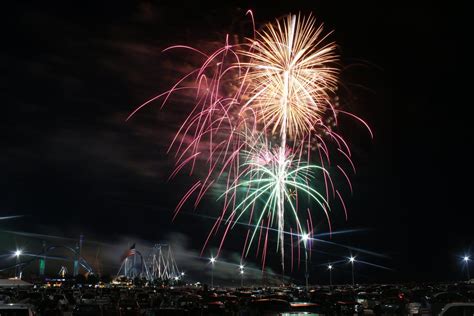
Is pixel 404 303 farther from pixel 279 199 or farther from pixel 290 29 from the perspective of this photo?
pixel 290 29

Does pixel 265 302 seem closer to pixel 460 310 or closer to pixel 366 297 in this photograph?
pixel 460 310

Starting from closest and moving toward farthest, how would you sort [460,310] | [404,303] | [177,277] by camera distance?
[460,310] → [404,303] → [177,277]

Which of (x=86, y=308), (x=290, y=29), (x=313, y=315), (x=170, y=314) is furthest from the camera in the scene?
(x=290, y=29)

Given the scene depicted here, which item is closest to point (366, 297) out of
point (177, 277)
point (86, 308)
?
point (86, 308)

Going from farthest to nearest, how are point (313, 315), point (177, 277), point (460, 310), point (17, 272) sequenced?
1. point (177, 277)
2. point (17, 272)
3. point (460, 310)
4. point (313, 315)

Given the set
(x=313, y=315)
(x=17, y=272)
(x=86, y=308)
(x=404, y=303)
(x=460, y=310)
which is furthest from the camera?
(x=17, y=272)

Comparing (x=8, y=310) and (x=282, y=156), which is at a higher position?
(x=282, y=156)

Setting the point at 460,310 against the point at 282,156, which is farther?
the point at 282,156

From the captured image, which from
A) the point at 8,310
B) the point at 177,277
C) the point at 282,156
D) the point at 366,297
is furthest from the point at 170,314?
the point at 177,277

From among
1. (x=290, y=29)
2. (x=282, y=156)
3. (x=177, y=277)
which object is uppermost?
(x=290, y=29)
